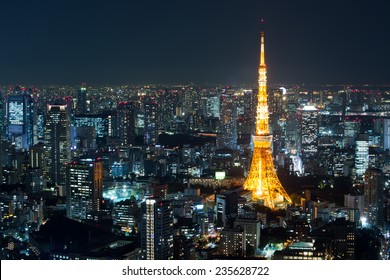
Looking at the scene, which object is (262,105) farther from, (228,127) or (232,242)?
(232,242)

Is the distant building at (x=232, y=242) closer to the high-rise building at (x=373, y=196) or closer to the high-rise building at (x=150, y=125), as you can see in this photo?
the high-rise building at (x=373, y=196)

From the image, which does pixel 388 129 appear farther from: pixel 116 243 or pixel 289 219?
pixel 116 243

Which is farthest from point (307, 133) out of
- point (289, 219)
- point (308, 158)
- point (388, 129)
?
point (289, 219)

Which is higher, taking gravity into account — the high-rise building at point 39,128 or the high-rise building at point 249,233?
the high-rise building at point 39,128

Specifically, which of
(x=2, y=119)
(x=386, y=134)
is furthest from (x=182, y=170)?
(x=2, y=119)

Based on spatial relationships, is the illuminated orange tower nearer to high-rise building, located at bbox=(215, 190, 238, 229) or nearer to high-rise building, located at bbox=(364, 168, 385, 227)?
high-rise building, located at bbox=(215, 190, 238, 229)

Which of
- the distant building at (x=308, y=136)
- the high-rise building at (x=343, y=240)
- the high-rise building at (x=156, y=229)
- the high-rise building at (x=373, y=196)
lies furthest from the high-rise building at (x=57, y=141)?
the high-rise building at (x=343, y=240)
